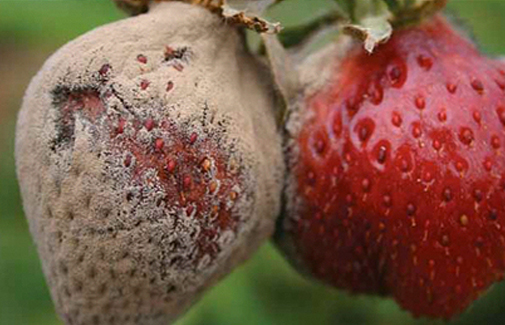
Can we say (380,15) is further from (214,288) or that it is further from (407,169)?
(214,288)

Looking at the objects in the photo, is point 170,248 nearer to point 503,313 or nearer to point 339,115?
point 339,115

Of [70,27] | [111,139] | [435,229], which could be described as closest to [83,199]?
[111,139]

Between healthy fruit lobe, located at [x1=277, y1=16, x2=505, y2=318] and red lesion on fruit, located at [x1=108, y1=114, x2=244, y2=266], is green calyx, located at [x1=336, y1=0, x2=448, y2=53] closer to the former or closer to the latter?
healthy fruit lobe, located at [x1=277, y1=16, x2=505, y2=318]

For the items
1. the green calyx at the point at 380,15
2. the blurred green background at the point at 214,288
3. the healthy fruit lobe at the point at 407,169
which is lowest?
the blurred green background at the point at 214,288

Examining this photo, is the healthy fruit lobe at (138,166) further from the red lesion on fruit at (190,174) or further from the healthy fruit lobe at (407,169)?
the healthy fruit lobe at (407,169)

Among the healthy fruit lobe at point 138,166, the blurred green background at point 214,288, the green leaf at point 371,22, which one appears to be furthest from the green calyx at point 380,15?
the blurred green background at point 214,288

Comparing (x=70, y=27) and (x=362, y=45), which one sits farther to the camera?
(x=70, y=27)
